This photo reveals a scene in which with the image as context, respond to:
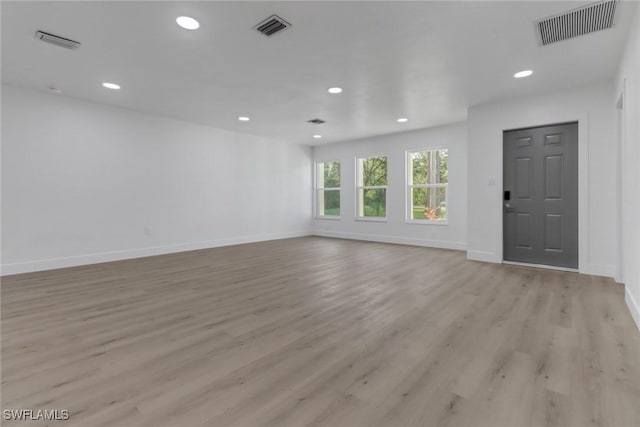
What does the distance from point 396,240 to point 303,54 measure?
16.3 ft

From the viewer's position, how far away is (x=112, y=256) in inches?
202

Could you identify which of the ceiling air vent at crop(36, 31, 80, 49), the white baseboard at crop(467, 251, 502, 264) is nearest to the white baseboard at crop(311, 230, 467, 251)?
the white baseboard at crop(467, 251, 502, 264)

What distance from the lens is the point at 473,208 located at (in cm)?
510

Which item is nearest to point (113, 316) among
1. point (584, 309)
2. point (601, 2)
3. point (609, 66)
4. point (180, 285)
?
point (180, 285)

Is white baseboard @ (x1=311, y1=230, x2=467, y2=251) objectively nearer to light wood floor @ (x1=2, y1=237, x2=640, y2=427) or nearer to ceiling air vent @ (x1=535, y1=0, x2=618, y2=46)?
light wood floor @ (x1=2, y1=237, x2=640, y2=427)

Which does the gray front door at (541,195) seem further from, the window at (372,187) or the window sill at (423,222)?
the window at (372,187)

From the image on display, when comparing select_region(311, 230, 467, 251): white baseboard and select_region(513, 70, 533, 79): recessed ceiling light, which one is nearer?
select_region(513, 70, 533, 79): recessed ceiling light

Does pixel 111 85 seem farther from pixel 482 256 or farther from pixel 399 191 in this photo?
pixel 482 256

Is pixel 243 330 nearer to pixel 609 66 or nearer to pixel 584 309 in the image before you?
pixel 584 309

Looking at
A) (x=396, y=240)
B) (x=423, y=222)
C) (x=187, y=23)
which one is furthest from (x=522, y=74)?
(x=396, y=240)

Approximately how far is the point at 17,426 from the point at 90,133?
4.82 m

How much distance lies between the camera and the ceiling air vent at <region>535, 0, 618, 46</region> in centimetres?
251

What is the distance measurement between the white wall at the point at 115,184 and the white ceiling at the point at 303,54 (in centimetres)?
47
